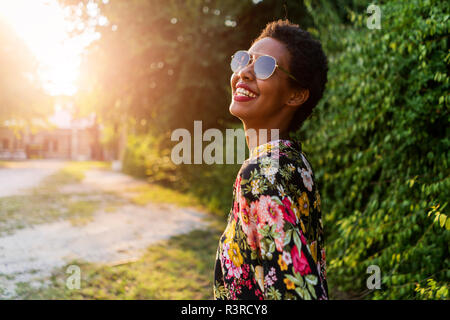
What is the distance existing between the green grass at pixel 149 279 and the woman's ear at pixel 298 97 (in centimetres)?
330

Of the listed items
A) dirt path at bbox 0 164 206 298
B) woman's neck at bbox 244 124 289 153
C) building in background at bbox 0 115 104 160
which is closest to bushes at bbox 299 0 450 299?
woman's neck at bbox 244 124 289 153

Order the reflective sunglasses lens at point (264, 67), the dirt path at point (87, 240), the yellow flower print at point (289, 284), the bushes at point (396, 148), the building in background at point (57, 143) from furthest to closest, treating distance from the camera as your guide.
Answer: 1. the building in background at point (57, 143)
2. the dirt path at point (87, 240)
3. the bushes at point (396, 148)
4. the reflective sunglasses lens at point (264, 67)
5. the yellow flower print at point (289, 284)

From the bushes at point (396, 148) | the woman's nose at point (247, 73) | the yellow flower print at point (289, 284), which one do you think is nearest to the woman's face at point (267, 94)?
the woman's nose at point (247, 73)

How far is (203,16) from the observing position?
838cm

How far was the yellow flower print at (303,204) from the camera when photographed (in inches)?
44.3

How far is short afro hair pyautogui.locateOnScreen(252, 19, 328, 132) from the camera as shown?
1321 millimetres

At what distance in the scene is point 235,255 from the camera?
1.20 metres

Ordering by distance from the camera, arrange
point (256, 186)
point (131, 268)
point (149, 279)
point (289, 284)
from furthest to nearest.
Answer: point (131, 268)
point (149, 279)
point (256, 186)
point (289, 284)

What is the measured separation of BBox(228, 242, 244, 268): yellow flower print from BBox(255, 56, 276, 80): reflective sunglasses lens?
67 cm

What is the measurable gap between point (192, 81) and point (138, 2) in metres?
2.26

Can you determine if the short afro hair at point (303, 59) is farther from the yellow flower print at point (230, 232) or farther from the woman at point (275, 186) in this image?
the yellow flower print at point (230, 232)

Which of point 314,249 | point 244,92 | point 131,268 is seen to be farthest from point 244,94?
point 131,268

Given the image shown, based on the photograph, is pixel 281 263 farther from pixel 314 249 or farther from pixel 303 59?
pixel 303 59

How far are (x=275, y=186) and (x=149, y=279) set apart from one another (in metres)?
3.88
